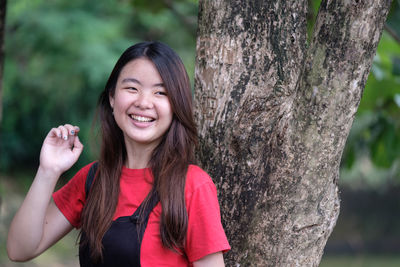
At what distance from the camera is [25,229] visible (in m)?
1.68

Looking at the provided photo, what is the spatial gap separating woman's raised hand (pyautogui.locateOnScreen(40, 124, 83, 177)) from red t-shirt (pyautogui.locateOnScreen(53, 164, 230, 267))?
22 cm

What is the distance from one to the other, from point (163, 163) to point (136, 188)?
0.12 m

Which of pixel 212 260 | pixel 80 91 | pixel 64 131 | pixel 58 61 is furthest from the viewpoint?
pixel 80 91

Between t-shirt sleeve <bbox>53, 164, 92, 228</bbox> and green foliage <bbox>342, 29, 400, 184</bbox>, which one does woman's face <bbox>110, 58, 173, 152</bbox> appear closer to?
t-shirt sleeve <bbox>53, 164, 92, 228</bbox>

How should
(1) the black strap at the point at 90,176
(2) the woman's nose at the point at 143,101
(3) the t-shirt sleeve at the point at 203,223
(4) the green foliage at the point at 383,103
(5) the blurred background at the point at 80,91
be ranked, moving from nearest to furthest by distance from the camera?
1. (3) the t-shirt sleeve at the point at 203,223
2. (2) the woman's nose at the point at 143,101
3. (1) the black strap at the point at 90,176
4. (4) the green foliage at the point at 383,103
5. (5) the blurred background at the point at 80,91

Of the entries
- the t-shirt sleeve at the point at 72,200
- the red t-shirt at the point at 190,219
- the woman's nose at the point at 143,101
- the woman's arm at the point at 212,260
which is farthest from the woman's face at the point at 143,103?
the woman's arm at the point at 212,260

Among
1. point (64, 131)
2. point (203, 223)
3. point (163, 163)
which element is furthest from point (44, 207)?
point (203, 223)

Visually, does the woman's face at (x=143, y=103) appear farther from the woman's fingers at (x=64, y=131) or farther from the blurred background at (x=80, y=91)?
the blurred background at (x=80, y=91)

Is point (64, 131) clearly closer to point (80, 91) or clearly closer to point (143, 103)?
point (143, 103)

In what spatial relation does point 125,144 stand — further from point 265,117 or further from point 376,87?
point 376,87

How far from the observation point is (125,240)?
1545mm

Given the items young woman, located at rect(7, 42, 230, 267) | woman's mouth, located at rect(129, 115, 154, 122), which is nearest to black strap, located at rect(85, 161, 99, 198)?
young woman, located at rect(7, 42, 230, 267)

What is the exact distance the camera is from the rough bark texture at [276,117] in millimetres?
1547

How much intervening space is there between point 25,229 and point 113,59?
30.6ft
